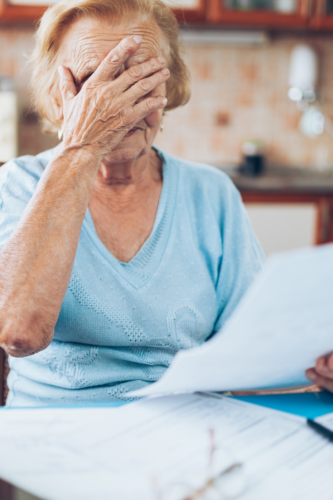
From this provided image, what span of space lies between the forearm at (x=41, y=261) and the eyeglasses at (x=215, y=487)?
0.35m

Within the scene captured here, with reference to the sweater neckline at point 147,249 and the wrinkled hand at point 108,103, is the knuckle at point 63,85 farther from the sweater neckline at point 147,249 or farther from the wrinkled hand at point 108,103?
the sweater neckline at point 147,249

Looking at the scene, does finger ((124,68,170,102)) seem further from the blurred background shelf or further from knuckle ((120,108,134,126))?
the blurred background shelf

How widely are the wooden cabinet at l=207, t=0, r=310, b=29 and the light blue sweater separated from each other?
1.98 m

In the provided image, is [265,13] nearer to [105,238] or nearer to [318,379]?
[105,238]

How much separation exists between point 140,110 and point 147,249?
0.83 feet

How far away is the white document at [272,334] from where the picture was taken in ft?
1.53

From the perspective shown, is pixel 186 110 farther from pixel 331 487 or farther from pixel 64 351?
pixel 331 487

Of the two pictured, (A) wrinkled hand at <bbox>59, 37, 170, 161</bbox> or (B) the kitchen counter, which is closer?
(A) wrinkled hand at <bbox>59, 37, 170, 161</bbox>

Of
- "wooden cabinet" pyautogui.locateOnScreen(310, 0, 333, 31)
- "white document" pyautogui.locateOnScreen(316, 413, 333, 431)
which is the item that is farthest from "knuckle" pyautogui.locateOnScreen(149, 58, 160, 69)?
"wooden cabinet" pyautogui.locateOnScreen(310, 0, 333, 31)

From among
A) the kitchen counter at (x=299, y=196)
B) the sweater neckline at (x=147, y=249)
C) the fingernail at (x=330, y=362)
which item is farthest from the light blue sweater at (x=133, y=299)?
the kitchen counter at (x=299, y=196)

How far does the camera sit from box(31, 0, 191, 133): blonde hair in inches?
36.8

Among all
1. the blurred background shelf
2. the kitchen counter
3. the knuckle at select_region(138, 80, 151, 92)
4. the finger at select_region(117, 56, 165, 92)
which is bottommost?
the kitchen counter

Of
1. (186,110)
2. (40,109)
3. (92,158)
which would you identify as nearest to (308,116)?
(186,110)

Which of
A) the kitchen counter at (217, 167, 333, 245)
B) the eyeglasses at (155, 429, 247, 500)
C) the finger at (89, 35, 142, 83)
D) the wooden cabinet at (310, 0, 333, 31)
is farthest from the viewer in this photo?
the wooden cabinet at (310, 0, 333, 31)
